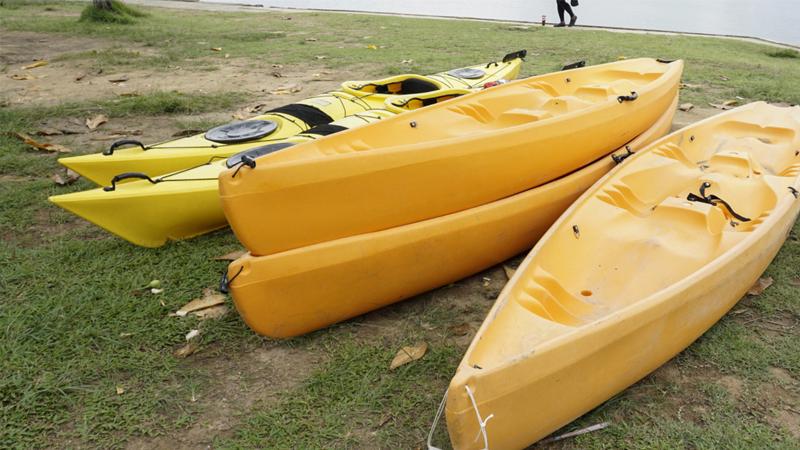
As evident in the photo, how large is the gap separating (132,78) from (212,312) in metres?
4.71

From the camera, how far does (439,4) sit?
745 inches

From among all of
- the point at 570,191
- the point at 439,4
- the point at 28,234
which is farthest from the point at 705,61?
the point at 439,4

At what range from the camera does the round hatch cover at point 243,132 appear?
350cm

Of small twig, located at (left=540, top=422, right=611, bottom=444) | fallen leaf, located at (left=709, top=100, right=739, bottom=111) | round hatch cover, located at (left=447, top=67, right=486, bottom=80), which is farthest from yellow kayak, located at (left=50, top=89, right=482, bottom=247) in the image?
fallen leaf, located at (left=709, top=100, right=739, bottom=111)

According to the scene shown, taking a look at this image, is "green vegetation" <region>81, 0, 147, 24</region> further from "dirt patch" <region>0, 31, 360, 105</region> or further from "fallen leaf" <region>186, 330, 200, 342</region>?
"fallen leaf" <region>186, 330, 200, 342</region>

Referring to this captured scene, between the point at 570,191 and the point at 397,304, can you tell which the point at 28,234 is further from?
the point at 570,191

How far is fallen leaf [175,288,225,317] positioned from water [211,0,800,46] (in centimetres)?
1206

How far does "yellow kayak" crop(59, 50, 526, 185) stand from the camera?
3350mm

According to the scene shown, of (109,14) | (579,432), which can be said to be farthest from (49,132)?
(109,14)

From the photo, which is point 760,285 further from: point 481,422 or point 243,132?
point 243,132

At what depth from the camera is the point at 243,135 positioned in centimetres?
352

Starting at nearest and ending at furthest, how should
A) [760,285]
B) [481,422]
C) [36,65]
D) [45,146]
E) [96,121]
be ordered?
[481,422], [760,285], [45,146], [96,121], [36,65]

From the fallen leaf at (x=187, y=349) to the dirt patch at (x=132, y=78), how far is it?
3.60 m

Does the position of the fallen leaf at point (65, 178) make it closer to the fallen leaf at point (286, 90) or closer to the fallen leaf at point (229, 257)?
the fallen leaf at point (229, 257)
